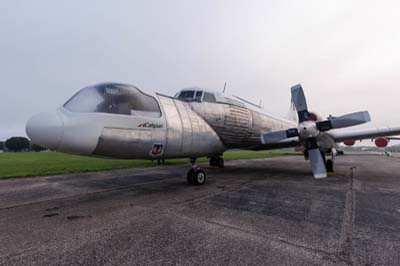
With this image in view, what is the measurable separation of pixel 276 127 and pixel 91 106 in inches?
398

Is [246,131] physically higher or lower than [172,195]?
higher

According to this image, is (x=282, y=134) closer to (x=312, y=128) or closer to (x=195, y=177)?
(x=312, y=128)

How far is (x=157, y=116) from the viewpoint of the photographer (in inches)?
248

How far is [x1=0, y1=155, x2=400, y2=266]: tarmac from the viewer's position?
288 cm

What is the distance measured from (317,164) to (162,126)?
6457 millimetres

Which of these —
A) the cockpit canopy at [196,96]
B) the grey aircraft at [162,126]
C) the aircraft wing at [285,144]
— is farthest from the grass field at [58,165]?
the aircraft wing at [285,144]

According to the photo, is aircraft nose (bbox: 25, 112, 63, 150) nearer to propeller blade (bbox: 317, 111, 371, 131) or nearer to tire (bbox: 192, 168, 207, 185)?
tire (bbox: 192, 168, 207, 185)

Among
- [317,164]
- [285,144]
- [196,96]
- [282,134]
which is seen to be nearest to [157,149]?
[196,96]

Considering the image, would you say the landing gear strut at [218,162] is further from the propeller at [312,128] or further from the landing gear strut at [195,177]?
the landing gear strut at [195,177]

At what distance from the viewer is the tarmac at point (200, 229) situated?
2.88m

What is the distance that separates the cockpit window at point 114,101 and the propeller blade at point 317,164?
6.46 m

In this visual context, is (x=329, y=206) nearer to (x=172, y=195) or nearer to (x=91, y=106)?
(x=172, y=195)

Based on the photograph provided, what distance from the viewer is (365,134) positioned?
10.8m

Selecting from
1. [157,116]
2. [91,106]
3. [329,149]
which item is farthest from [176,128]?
[329,149]
